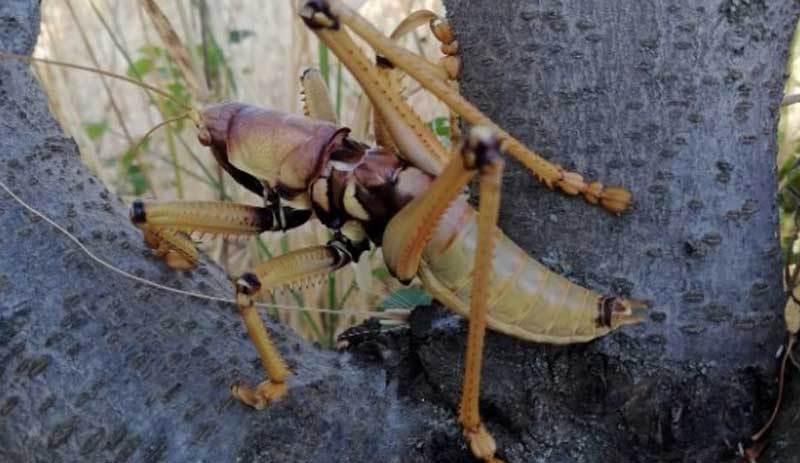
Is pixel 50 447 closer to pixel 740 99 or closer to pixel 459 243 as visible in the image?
pixel 459 243

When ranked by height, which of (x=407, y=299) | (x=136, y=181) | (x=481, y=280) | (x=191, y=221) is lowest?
(x=136, y=181)

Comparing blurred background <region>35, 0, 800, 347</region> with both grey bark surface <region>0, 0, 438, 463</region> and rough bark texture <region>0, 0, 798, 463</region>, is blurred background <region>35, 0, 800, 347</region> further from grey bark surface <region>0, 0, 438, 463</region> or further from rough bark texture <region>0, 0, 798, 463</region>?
grey bark surface <region>0, 0, 438, 463</region>

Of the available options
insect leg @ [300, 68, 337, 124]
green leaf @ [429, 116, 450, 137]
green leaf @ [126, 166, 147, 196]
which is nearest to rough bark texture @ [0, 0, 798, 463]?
insect leg @ [300, 68, 337, 124]

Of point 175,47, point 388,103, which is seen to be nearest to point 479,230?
point 388,103

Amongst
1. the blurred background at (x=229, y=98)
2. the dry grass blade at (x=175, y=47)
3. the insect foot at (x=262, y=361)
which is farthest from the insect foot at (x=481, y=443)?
the dry grass blade at (x=175, y=47)

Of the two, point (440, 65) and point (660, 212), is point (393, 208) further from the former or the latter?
point (660, 212)
